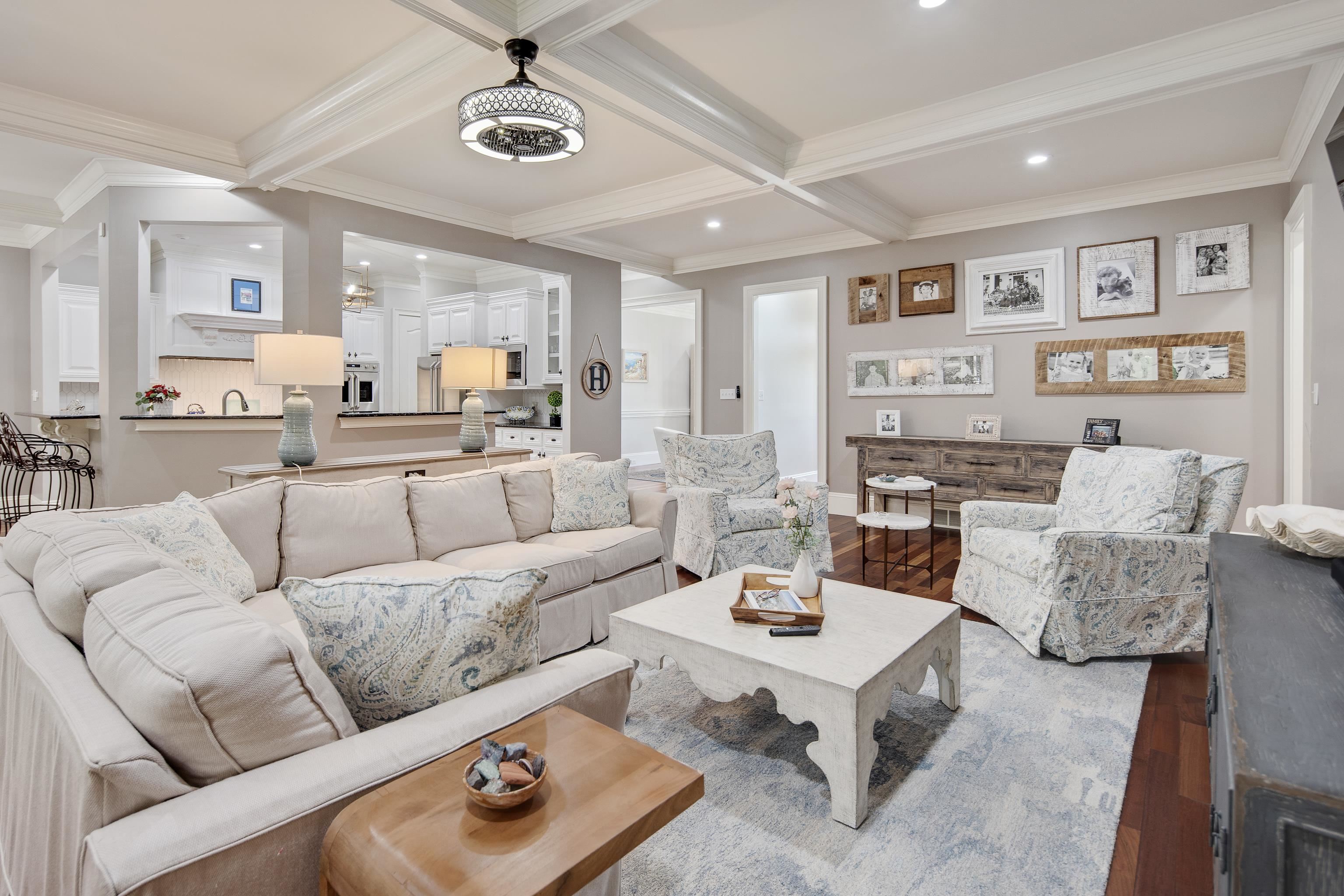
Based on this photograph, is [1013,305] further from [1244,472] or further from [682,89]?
[682,89]

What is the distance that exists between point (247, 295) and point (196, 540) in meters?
6.14

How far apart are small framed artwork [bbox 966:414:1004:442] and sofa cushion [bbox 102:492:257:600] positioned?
4.78 meters

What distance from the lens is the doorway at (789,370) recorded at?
20.9 ft

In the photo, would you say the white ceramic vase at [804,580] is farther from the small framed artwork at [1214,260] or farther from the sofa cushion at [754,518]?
the small framed artwork at [1214,260]

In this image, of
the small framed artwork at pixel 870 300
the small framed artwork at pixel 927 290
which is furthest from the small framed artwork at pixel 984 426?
the small framed artwork at pixel 870 300

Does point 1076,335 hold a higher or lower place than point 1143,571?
higher

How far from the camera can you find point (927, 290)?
569cm

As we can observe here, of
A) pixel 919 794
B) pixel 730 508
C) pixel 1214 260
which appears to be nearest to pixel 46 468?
pixel 730 508

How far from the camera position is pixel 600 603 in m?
3.04

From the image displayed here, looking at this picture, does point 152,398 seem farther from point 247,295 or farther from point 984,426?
point 984,426

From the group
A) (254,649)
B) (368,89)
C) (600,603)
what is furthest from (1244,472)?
(368,89)

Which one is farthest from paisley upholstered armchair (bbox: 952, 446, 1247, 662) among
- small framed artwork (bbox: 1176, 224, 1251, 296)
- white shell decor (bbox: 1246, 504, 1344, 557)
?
small framed artwork (bbox: 1176, 224, 1251, 296)

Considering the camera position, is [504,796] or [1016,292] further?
[1016,292]

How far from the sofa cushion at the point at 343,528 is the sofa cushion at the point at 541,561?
0.23 m
